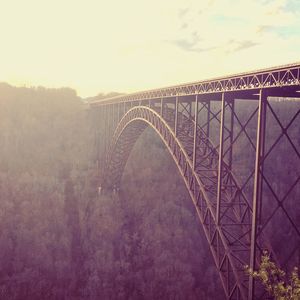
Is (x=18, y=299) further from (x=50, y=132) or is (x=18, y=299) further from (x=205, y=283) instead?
(x=50, y=132)

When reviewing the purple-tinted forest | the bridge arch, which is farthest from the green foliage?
the purple-tinted forest

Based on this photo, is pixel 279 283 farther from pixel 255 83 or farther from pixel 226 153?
pixel 226 153

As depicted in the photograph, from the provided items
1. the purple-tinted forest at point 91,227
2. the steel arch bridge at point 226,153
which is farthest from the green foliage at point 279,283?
the purple-tinted forest at point 91,227

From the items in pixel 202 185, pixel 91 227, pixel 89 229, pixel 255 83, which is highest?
pixel 255 83

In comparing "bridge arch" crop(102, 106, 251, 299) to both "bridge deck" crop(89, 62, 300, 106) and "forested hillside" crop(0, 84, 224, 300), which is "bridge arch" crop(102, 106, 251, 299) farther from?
"forested hillside" crop(0, 84, 224, 300)

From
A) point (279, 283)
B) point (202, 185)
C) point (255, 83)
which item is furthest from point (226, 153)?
point (279, 283)

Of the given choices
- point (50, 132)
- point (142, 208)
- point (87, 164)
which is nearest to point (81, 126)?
point (50, 132)
